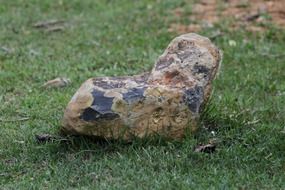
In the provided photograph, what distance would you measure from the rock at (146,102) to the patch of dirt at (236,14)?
10.3ft

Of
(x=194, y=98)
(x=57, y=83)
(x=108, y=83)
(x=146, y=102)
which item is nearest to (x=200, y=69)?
(x=194, y=98)

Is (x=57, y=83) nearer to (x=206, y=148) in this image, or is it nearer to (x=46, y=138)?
Result: (x=46, y=138)

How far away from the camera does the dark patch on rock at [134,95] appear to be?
4.40m

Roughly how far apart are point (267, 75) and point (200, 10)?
2.24 meters

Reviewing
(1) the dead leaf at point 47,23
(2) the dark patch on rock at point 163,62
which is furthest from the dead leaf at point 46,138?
(1) the dead leaf at point 47,23

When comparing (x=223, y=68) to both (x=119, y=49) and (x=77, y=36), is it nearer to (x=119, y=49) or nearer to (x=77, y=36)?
(x=119, y=49)

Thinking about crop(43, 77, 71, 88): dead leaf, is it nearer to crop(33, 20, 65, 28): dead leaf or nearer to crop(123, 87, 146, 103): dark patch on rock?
crop(123, 87, 146, 103): dark patch on rock

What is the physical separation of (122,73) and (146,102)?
2058mm

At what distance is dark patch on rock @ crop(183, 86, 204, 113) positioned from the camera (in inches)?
177

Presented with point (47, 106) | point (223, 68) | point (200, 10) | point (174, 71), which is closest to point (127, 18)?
point (200, 10)

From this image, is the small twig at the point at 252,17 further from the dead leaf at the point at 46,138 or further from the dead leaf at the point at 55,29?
the dead leaf at the point at 46,138

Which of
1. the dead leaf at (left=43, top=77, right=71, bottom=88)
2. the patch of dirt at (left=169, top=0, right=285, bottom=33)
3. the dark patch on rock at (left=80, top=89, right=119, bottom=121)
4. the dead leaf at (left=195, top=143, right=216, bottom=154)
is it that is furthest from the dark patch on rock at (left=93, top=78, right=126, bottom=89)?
the patch of dirt at (left=169, top=0, right=285, bottom=33)

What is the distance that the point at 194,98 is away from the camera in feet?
14.8

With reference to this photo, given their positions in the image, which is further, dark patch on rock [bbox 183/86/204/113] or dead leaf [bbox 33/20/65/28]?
dead leaf [bbox 33/20/65/28]
